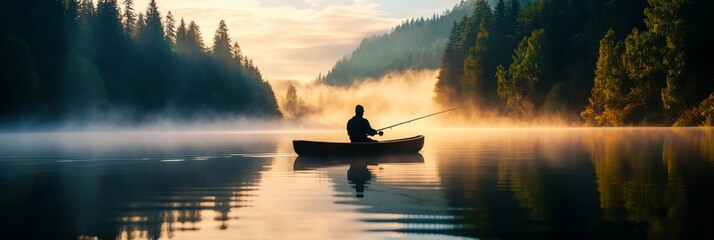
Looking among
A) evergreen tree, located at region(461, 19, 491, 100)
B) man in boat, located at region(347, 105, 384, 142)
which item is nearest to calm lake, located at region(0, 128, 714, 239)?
man in boat, located at region(347, 105, 384, 142)

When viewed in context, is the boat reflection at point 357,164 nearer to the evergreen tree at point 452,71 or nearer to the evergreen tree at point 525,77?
the evergreen tree at point 525,77

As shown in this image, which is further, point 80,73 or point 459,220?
point 80,73

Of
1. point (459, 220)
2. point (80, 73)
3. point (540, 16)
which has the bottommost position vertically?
point (459, 220)

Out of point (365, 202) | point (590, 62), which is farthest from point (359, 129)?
point (590, 62)

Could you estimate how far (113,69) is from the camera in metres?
126

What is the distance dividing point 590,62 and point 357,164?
3122 inches

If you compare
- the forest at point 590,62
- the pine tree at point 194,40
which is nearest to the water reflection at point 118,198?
the forest at point 590,62

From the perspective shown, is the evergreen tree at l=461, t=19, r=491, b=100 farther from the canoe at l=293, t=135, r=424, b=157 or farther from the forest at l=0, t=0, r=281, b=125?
the canoe at l=293, t=135, r=424, b=157

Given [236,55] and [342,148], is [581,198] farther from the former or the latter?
[236,55]

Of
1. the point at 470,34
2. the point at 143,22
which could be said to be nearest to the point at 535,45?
the point at 470,34

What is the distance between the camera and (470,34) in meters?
139

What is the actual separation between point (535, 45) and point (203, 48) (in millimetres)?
80332

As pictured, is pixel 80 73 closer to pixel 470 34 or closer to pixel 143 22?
pixel 143 22

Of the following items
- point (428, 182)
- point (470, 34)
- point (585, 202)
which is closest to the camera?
point (585, 202)
